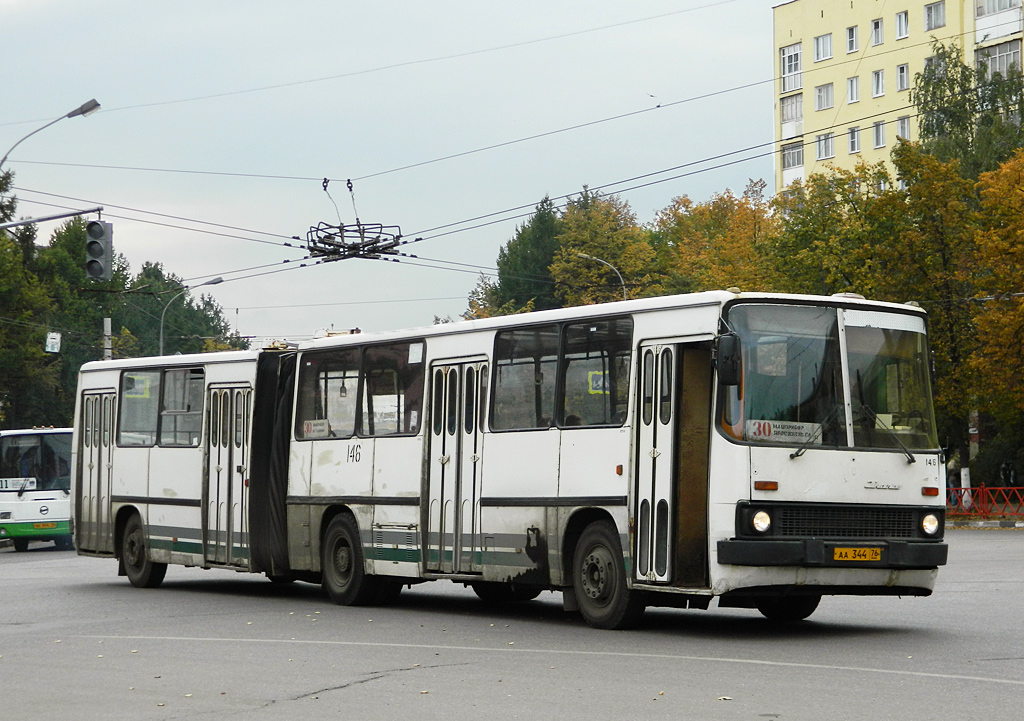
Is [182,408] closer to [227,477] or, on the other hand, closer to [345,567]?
[227,477]

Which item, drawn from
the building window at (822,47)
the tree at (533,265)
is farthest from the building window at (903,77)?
the tree at (533,265)

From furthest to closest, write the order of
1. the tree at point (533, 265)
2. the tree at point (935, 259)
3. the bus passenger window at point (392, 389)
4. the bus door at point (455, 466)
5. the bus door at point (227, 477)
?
1. the tree at point (533, 265)
2. the tree at point (935, 259)
3. the bus door at point (227, 477)
4. the bus passenger window at point (392, 389)
5. the bus door at point (455, 466)

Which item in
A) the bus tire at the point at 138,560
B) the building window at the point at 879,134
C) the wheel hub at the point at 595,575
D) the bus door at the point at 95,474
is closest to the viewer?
the wheel hub at the point at 595,575

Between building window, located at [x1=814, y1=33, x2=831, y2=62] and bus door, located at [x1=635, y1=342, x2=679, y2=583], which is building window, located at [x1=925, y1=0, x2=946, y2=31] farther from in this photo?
bus door, located at [x1=635, y1=342, x2=679, y2=583]

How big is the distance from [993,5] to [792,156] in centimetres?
1472

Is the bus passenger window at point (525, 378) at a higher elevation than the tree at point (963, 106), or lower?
lower

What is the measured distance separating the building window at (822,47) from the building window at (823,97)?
1.41 meters

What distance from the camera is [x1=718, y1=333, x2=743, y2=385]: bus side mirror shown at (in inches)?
518

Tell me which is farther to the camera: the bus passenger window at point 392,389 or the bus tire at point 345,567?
the bus tire at point 345,567

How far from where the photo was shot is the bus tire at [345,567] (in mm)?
18156

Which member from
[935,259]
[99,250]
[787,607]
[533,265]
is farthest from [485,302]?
[787,607]

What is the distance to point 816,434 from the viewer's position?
1365 centimetres

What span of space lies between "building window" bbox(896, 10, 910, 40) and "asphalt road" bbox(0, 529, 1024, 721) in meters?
60.4

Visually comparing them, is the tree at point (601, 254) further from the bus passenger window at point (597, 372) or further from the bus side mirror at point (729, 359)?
the bus side mirror at point (729, 359)
